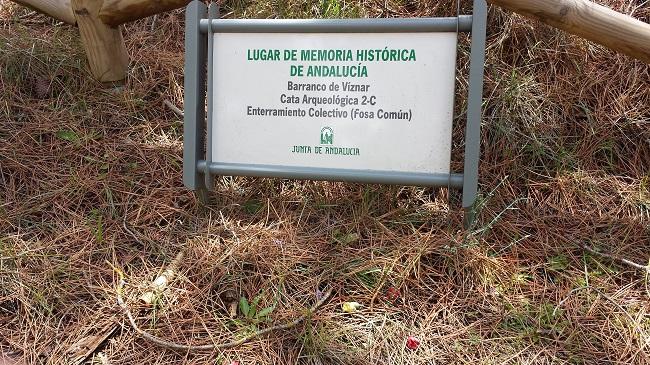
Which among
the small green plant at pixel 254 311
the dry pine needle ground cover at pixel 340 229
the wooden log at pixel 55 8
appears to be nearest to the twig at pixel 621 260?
the dry pine needle ground cover at pixel 340 229

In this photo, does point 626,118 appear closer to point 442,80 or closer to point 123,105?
point 442,80

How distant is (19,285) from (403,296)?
1.45 metres

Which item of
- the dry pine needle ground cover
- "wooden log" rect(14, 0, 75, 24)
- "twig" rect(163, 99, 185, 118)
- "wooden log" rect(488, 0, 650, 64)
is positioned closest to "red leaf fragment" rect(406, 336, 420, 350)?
the dry pine needle ground cover

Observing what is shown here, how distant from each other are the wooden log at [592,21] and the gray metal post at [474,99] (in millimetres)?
300

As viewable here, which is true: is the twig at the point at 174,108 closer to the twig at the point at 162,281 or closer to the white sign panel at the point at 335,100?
the white sign panel at the point at 335,100

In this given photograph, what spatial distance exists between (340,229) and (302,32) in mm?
828

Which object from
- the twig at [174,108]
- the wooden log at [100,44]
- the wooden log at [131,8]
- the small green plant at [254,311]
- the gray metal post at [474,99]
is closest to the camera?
the small green plant at [254,311]

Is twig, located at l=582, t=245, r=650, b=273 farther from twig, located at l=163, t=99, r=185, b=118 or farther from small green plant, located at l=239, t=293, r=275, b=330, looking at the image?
twig, located at l=163, t=99, r=185, b=118

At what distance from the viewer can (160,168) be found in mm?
2639

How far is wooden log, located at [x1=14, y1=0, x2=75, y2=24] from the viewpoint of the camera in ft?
9.04

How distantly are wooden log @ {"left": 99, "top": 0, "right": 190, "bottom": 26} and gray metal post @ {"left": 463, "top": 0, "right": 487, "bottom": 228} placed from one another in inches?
52.2

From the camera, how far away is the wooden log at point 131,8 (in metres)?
2.58

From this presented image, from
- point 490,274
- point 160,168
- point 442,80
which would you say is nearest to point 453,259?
point 490,274

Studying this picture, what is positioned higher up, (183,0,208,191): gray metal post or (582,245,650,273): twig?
(183,0,208,191): gray metal post
